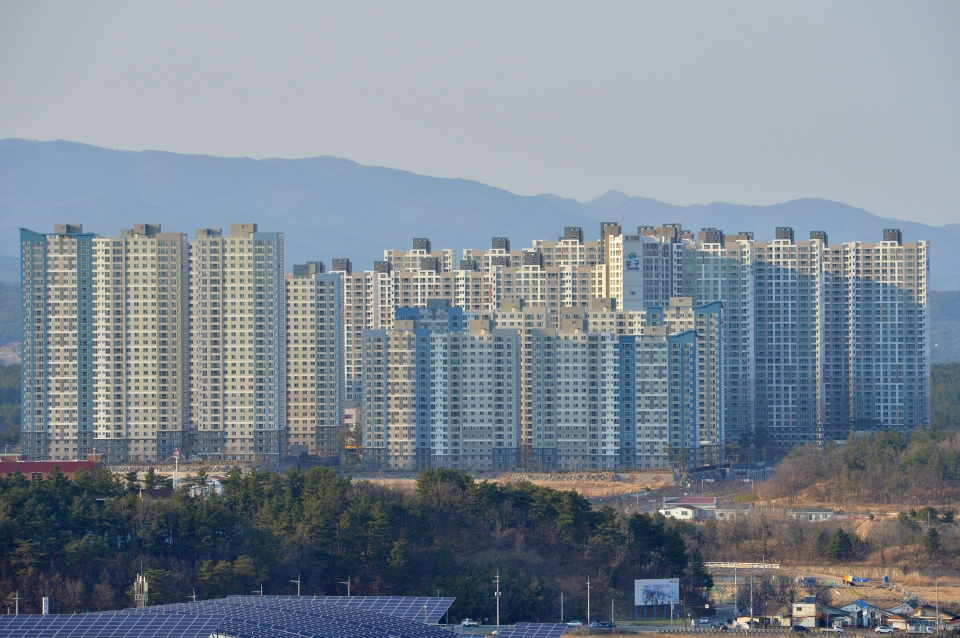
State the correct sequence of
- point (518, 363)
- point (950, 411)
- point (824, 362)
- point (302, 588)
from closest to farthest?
1. point (302, 588)
2. point (518, 363)
3. point (824, 362)
4. point (950, 411)

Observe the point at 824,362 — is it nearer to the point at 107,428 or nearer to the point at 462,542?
the point at 107,428

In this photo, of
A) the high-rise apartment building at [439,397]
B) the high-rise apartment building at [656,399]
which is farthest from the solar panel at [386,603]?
the high-rise apartment building at [656,399]

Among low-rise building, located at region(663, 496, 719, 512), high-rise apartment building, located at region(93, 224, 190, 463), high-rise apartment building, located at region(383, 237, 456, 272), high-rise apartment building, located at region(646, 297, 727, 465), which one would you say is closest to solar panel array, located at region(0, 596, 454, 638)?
low-rise building, located at region(663, 496, 719, 512)

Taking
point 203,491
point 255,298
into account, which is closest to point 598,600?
point 203,491

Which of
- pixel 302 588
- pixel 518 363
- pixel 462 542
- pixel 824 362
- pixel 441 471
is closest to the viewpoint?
pixel 302 588

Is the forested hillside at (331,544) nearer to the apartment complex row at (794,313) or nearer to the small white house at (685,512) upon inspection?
the small white house at (685,512)

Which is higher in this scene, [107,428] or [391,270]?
[391,270]
